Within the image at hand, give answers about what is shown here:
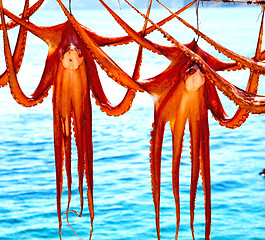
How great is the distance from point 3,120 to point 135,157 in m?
4.02

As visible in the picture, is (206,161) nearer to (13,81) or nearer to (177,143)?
(177,143)

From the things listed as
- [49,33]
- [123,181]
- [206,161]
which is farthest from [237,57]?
[123,181]

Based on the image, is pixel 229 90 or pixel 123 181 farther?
pixel 123 181

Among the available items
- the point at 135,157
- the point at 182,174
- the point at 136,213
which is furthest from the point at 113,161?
the point at 136,213

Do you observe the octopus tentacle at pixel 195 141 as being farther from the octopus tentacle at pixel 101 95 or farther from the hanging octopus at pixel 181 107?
the octopus tentacle at pixel 101 95

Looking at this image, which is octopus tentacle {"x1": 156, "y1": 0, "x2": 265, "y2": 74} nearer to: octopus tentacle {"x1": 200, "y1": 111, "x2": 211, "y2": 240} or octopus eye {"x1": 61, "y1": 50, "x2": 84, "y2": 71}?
octopus tentacle {"x1": 200, "y1": 111, "x2": 211, "y2": 240}

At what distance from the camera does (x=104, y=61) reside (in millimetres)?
1568

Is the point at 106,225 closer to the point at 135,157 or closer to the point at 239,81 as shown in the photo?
the point at 135,157

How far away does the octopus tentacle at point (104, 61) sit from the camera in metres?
1.55

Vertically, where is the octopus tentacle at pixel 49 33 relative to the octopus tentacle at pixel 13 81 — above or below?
above

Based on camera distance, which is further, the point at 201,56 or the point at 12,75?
the point at 201,56

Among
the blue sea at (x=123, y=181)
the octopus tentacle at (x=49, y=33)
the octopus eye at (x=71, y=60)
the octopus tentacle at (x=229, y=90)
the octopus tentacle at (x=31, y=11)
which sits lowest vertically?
the octopus tentacle at (x=229, y=90)

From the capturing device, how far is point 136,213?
8.72m

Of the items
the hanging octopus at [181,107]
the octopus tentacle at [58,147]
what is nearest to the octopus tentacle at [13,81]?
the octopus tentacle at [58,147]
